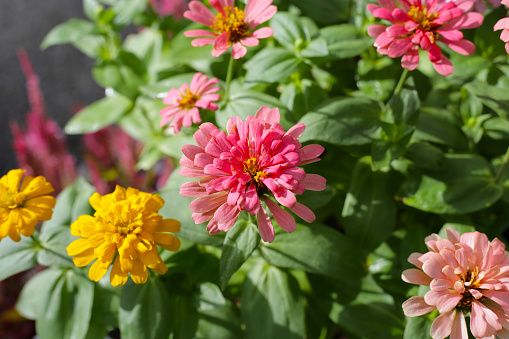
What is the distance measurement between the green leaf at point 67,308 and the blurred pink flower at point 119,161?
53cm

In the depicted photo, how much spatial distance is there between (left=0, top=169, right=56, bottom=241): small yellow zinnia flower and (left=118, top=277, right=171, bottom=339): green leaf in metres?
0.17

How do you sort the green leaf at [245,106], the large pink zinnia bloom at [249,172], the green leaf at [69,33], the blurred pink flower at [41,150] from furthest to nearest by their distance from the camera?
the blurred pink flower at [41,150]
the green leaf at [69,33]
the green leaf at [245,106]
the large pink zinnia bloom at [249,172]

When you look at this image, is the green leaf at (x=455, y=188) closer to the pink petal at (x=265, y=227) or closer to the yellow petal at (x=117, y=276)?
the pink petal at (x=265, y=227)

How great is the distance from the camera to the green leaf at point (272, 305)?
2.45ft

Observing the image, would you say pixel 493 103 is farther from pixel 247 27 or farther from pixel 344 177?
pixel 247 27

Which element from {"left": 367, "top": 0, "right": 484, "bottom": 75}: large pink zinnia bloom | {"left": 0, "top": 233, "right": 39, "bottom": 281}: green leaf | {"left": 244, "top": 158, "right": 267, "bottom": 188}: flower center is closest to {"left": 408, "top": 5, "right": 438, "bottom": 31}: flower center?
{"left": 367, "top": 0, "right": 484, "bottom": 75}: large pink zinnia bloom

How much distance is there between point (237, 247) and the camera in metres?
0.65

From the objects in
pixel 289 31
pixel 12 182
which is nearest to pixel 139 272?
pixel 12 182

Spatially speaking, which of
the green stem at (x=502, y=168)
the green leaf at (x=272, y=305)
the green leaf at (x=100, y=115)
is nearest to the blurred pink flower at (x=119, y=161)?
the green leaf at (x=100, y=115)

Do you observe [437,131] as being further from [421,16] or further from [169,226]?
[169,226]

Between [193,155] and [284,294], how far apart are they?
316mm

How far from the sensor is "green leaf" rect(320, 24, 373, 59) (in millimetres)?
800

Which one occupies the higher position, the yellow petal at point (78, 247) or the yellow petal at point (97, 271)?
the yellow petal at point (78, 247)

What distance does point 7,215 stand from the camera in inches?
26.4
